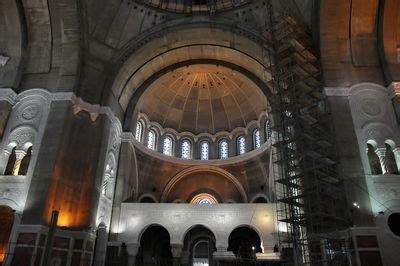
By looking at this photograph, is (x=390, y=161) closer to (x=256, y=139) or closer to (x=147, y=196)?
(x=256, y=139)

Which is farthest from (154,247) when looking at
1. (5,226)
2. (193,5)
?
(193,5)

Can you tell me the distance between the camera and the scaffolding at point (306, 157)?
13414 mm

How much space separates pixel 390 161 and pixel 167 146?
55.5ft

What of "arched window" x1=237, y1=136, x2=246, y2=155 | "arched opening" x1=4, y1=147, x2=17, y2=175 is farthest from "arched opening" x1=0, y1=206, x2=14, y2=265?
→ "arched window" x1=237, y1=136, x2=246, y2=155

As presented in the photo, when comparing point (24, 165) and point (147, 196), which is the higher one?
point (147, 196)

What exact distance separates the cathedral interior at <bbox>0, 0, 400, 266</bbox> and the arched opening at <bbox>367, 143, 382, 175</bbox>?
63 mm

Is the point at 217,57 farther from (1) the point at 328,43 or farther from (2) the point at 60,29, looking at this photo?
(2) the point at 60,29

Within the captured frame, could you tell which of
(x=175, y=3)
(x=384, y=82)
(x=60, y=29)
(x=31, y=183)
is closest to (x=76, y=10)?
(x=60, y=29)

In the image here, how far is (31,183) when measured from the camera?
15.1 metres

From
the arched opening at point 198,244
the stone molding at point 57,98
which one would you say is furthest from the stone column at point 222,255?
the stone molding at point 57,98

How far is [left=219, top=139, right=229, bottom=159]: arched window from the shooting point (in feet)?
90.1

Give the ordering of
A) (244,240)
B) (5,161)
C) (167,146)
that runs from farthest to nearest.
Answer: (167,146), (244,240), (5,161)

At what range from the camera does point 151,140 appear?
2652 cm

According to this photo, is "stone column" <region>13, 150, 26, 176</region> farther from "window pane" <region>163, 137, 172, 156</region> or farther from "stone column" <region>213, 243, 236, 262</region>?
"window pane" <region>163, 137, 172, 156</region>
